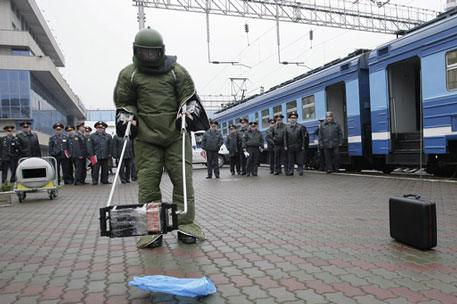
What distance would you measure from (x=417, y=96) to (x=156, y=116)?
933 cm

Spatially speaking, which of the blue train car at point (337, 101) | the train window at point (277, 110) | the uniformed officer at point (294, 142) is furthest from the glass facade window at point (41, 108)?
the uniformed officer at point (294, 142)

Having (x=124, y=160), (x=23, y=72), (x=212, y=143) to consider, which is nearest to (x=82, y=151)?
(x=124, y=160)

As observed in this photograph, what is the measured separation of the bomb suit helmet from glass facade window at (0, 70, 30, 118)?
3749cm

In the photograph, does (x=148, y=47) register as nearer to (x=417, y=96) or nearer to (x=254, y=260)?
(x=254, y=260)

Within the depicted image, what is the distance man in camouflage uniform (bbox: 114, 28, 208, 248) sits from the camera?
403 centimetres

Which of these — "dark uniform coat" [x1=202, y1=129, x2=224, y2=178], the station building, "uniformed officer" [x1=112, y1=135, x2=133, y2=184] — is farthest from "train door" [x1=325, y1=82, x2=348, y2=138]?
the station building

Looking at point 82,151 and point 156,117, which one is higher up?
point 156,117

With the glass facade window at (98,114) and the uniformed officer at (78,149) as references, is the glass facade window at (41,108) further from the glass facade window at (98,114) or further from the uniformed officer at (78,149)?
the glass facade window at (98,114)

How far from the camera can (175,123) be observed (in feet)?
13.4

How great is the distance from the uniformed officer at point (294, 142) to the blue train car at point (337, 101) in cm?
124

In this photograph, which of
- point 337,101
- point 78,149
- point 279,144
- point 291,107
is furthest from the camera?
point 291,107

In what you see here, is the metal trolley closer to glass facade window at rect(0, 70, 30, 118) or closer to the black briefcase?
the black briefcase

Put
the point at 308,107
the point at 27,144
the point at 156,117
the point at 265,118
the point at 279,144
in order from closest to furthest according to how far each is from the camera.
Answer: the point at 156,117 → the point at 27,144 → the point at 279,144 → the point at 308,107 → the point at 265,118

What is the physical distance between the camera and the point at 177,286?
2551 millimetres
